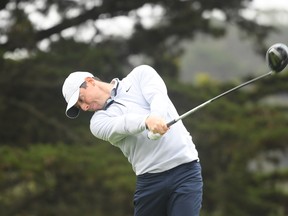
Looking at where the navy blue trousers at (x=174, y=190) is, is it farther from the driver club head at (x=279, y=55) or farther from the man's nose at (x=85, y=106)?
the driver club head at (x=279, y=55)

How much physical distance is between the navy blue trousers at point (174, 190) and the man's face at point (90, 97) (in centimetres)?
52

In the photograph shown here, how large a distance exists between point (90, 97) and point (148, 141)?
457 millimetres

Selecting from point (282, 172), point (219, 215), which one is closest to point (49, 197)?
point (219, 215)

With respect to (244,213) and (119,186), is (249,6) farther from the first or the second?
(244,213)

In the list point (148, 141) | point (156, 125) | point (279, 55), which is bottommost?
point (148, 141)

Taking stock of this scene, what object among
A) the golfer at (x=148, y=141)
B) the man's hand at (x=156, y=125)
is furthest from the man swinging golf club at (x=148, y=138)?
the man's hand at (x=156, y=125)

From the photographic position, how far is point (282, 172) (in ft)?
59.3

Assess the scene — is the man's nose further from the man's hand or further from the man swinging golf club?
the man's hand

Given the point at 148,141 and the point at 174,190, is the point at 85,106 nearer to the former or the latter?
the point at 148,141

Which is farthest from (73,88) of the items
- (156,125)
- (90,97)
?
(156,125)

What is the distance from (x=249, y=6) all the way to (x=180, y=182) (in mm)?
8501

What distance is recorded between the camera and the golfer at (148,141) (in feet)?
15.2

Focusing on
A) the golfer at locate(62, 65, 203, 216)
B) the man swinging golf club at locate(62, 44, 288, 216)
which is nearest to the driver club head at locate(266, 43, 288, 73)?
the man swinging golf club at locate(62, 44, 288, 216)

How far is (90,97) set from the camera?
15.5 feet
